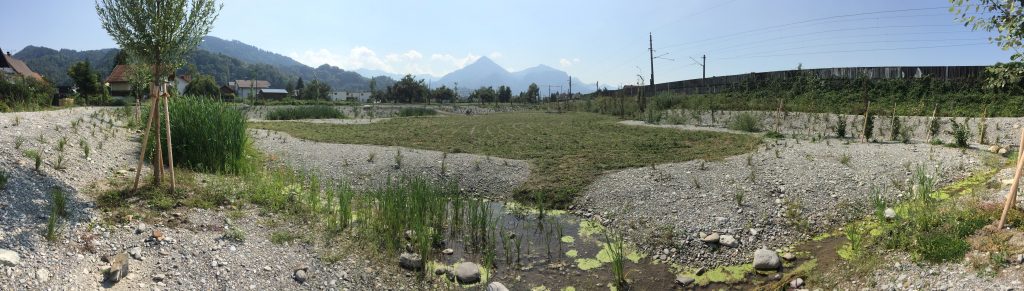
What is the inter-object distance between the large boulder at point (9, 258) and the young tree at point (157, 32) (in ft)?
8.18

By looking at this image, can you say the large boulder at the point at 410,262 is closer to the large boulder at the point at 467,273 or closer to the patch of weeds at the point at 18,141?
the large boulder at the point at 467,273

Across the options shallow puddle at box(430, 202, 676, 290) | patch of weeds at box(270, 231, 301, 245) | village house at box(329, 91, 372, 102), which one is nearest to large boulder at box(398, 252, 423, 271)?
shallow puddle at box(430, 202, 676, 290)

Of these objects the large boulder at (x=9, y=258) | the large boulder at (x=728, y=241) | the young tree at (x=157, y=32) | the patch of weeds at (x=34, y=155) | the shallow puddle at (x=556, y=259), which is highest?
the young tree at (x=157, y=32)

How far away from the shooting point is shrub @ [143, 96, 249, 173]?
10164 millimetres

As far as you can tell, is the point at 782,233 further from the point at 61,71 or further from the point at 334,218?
the point at 61,71

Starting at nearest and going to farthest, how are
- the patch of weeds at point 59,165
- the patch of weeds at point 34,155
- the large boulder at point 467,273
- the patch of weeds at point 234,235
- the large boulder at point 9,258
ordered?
1. the large boulder at point 9,258
2. the large boulder at point 467,273
3. the patch of weeds at point 234,235
4. the patch of weeds at point 34,155
5. the patch of weeds at point 59,165

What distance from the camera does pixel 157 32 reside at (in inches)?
290

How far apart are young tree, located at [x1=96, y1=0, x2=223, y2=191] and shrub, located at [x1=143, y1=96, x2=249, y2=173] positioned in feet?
7.60

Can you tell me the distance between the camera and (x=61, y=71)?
14875cm

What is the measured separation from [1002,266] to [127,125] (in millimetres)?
17009

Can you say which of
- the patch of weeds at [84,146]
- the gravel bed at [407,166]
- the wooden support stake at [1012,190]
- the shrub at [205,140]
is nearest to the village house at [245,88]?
the gravel bed at [407,166]

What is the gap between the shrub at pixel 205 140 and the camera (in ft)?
33.3

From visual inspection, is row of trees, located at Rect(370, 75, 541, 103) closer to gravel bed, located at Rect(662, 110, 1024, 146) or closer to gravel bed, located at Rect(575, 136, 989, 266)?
gravel bed, located at Rect(662, 110, 1024, 146)

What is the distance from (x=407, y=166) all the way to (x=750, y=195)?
304 inches
